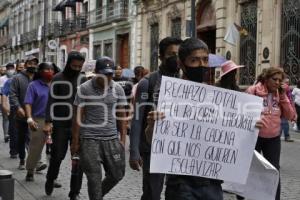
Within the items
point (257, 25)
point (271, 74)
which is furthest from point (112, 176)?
point (257, 25)

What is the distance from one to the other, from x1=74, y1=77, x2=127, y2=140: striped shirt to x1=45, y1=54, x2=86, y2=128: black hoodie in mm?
1300

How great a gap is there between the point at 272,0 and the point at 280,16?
610mm

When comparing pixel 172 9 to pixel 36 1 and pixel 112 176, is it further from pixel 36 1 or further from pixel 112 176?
pixel 36 1

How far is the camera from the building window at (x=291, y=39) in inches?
685

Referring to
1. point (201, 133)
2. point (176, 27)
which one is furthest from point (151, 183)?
point (176, 27)

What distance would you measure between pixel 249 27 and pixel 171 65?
15.7 meters

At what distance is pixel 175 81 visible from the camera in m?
3.72

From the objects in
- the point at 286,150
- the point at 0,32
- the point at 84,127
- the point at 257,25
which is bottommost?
the point at 286,150

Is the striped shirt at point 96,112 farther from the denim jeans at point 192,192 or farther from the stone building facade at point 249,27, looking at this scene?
the stone building facade at point 249,27

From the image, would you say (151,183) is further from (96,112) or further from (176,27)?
(176,27)

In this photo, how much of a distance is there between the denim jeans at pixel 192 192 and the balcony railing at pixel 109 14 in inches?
1086

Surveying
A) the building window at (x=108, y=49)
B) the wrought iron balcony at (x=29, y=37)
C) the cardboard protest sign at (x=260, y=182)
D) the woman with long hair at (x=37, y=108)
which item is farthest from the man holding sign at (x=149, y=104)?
the wrought iron balcony at (x=29, y=37)

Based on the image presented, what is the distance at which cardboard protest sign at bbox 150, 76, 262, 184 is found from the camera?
371 centimetres

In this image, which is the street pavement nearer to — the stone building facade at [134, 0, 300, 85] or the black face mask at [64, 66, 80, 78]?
the black face mask at [64, 66, 80, 78]
